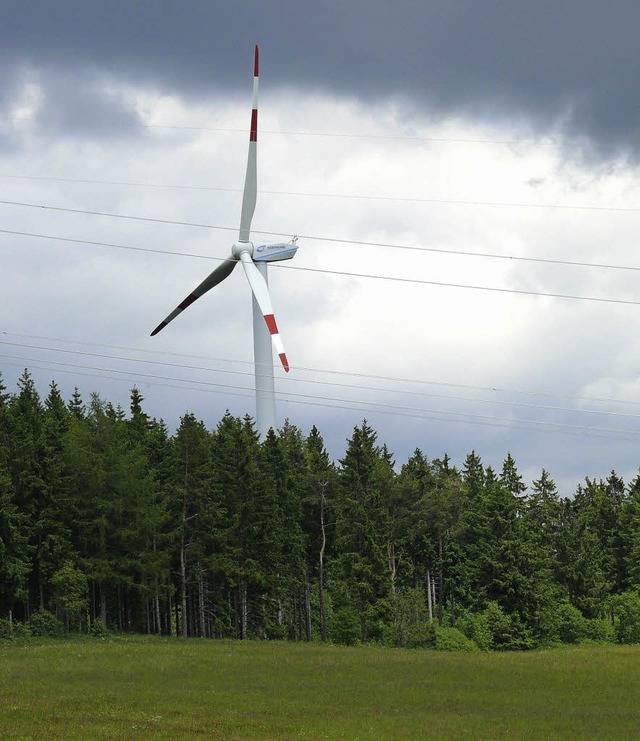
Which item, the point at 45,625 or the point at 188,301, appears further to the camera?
the point at 188,301

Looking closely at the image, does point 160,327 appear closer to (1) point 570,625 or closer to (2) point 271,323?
(2) point 271,323

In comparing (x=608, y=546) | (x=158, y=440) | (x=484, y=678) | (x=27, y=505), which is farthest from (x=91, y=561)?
(x=608, y=546)

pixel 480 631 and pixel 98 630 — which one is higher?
pixel 98 630

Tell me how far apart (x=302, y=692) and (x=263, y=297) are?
4022 cm

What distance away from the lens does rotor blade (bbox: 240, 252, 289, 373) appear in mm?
79537

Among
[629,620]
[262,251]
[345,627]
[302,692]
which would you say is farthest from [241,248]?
[629,620]

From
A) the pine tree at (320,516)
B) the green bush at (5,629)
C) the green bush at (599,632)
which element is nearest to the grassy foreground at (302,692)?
the green bush at (5,629)

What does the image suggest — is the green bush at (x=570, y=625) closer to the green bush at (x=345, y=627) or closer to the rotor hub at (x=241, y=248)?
the green bush at (x=345, y=627)

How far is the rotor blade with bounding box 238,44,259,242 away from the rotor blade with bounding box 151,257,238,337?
8.79 ft

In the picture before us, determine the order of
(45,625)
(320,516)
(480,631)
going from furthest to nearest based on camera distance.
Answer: (320,516) < (480,631) < (45,625)

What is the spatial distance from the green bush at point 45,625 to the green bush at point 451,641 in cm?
3524

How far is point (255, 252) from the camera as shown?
322 feet

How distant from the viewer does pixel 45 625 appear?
85.9 meters

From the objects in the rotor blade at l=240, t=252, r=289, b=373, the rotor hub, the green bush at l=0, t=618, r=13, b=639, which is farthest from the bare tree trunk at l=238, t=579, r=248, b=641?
the rotor hub
